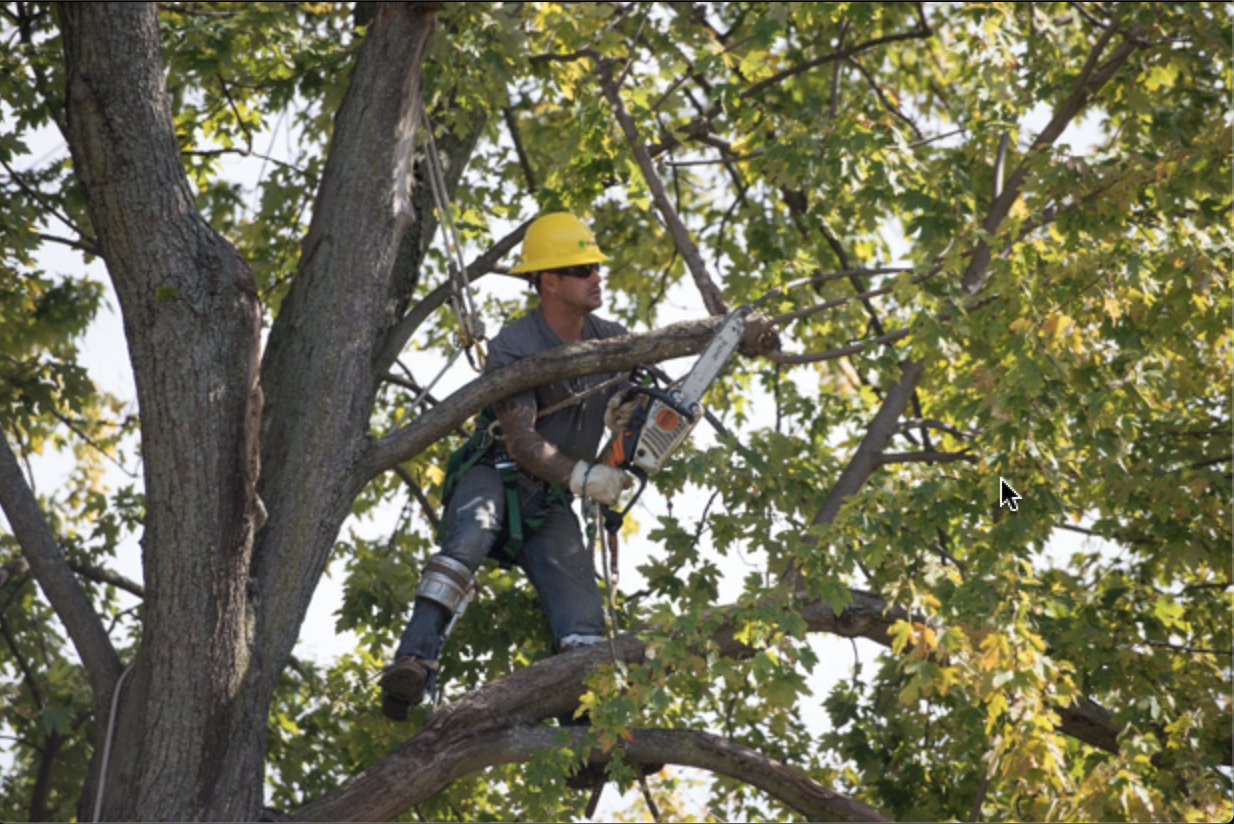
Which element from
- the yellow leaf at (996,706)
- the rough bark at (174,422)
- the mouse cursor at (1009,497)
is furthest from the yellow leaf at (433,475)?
the yellow leaf at (996,706)

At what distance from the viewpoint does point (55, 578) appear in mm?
5340

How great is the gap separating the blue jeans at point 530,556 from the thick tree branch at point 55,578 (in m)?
1.05

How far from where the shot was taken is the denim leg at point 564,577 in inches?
242

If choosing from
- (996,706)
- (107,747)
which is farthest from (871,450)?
(107,747)

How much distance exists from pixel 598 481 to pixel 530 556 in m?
0.66

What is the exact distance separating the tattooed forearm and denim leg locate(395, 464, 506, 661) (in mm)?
196

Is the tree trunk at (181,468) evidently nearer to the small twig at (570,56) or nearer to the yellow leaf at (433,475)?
the small twig at (570,56)

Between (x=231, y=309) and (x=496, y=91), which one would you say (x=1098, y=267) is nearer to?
(x=496, y=91)

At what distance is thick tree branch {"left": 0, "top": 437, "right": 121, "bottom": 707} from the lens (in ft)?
17.5

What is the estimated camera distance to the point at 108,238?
5246 mm

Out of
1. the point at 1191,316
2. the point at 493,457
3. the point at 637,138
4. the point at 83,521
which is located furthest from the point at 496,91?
the point at 83,521

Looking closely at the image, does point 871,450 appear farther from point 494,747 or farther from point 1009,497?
point 494,747

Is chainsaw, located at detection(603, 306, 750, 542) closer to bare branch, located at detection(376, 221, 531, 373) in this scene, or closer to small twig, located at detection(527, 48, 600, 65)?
bare branch, located at detection(376, 221, 531, 373)

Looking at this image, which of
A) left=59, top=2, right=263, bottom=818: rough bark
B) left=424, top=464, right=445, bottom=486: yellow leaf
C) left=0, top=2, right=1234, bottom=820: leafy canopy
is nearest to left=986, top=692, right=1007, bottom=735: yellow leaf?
left=0, top=2, right=1234, bottom=820: leafy canopy
